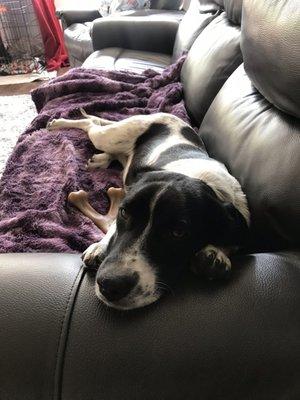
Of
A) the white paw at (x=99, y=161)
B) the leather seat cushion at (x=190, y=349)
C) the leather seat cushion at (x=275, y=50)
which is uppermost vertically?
the leather seat cushion at (x=275, y=50)

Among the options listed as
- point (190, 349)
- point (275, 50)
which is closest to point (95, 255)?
point (190, 349)

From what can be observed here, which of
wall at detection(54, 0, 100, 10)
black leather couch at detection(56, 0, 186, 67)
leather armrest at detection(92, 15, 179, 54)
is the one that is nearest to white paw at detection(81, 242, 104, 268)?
leather armrest at detection(92, 15, 179, 54)

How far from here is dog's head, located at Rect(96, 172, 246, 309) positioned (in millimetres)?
904

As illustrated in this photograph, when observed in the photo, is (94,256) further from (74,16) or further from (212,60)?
(74,16)

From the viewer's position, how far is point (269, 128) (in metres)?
1.23

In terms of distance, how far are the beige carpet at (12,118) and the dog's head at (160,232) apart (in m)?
2.12

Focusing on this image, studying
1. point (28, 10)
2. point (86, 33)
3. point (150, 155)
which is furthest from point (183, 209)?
point (28, 10)

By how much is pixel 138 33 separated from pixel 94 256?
264 cm

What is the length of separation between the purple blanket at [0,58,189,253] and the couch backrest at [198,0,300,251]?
0.50 meters

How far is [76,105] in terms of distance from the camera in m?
2.25

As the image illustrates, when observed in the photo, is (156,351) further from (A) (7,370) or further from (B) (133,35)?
(B) (133,35)

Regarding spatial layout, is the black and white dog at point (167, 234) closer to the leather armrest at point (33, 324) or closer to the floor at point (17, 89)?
the leather armrest at point (33, 324)

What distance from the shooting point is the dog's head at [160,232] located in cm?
90

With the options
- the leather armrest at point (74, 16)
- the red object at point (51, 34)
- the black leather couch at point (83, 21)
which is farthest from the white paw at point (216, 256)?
the red object at point (51, 34)
